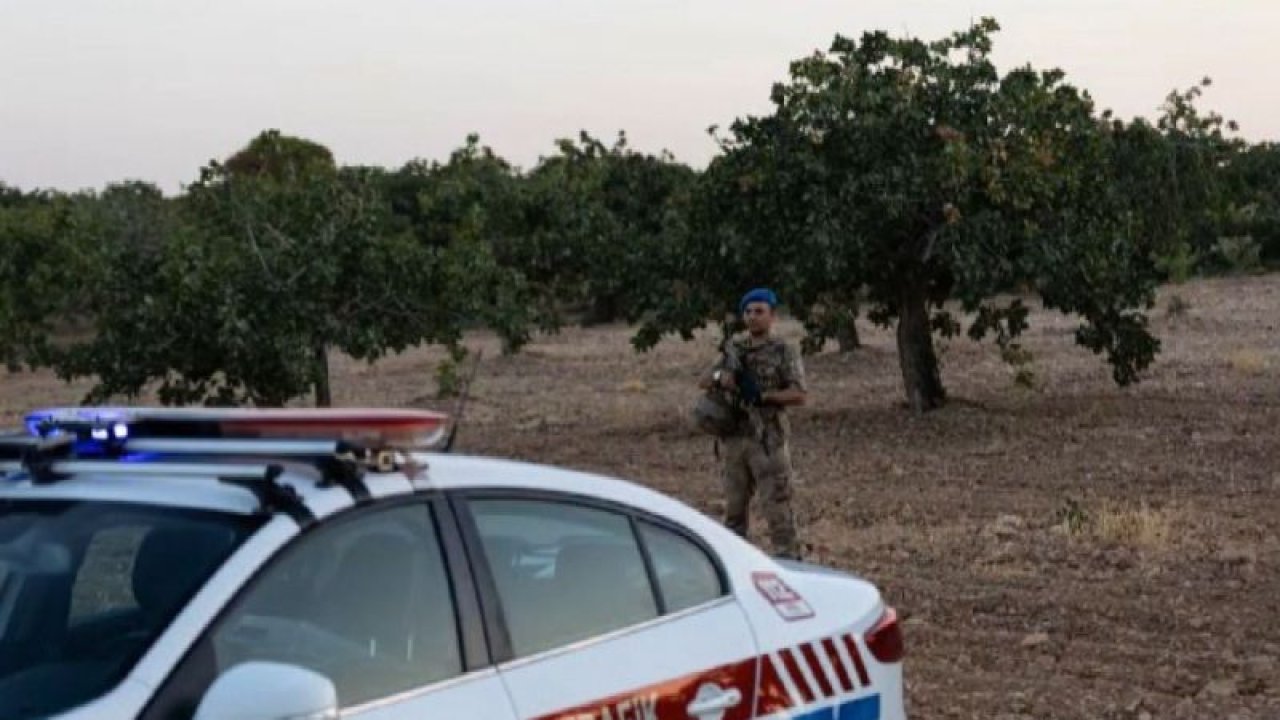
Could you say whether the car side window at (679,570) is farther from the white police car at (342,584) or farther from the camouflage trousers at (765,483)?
the camouflage trousers at (765,483)

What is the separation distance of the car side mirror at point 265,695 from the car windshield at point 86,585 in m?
0.31

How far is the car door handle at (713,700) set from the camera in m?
4.45

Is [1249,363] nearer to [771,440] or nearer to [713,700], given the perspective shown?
[771,440]

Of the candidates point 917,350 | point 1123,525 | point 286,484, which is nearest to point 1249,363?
point 917,350

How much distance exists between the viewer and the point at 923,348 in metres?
20.8

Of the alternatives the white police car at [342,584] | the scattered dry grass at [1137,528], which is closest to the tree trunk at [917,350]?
the scattered dry grass at [1137,528]

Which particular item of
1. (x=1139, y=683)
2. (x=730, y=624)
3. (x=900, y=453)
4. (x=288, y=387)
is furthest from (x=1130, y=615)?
(x=288, y=387)

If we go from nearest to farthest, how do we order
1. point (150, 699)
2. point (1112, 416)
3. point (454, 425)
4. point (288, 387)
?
point (150, 699) < point (454, 425) < point (288, 387) < point (1112, 416)

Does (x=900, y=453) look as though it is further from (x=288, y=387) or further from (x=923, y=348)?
(x=288, y=387)

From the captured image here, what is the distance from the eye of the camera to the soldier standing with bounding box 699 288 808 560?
34.9 feet

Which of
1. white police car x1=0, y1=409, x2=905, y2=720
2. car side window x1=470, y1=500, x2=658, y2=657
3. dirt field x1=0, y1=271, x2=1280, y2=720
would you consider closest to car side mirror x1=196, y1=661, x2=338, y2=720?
white police car x1=0, y1=409, x2=905, y2=720

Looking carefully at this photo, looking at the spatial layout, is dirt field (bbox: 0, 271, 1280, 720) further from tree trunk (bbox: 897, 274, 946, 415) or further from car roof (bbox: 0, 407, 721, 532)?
car roof (bbox: 0, 407, 721, 532)

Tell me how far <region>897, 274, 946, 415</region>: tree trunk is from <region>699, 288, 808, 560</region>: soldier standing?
9831mm

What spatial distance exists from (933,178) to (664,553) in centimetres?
1463
